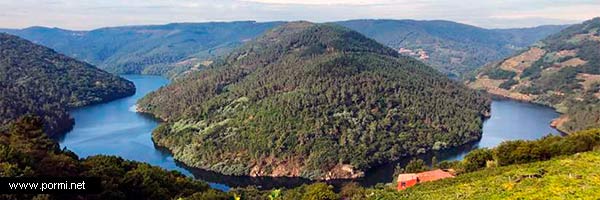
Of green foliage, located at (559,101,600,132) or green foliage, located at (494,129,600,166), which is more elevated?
green foliage, located at (494,129,600,166)

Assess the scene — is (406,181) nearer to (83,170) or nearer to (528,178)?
(528,178)

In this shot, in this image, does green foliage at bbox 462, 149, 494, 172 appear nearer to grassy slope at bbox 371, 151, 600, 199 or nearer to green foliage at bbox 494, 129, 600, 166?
green foliage at bbox 494, 129, 600, 166

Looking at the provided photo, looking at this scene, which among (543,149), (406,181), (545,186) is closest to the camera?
(545,186)

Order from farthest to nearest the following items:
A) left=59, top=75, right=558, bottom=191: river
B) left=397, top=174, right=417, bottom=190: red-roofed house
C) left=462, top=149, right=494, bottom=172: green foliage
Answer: left=59, top=75, right=558, bottom=191: river
left=462, top=149, right=494, bottom=172: green foliage
left=397, top=174, right=417, bottom=190: red-roofed house

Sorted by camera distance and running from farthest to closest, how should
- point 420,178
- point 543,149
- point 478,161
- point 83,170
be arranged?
point 478,161
point 420,178
point 543,149
point 83,170

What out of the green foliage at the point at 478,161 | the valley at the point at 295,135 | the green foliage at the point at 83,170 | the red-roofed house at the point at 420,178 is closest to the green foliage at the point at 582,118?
the valley at the point at 295,135

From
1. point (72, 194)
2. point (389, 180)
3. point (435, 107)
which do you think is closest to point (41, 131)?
point (72, 194)

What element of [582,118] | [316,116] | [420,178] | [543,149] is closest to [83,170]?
[420,178]

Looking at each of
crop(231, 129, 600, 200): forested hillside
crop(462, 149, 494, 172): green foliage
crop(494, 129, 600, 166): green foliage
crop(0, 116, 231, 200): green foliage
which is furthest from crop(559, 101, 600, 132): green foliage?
crop(0, 116, 231, 200): green foliage
